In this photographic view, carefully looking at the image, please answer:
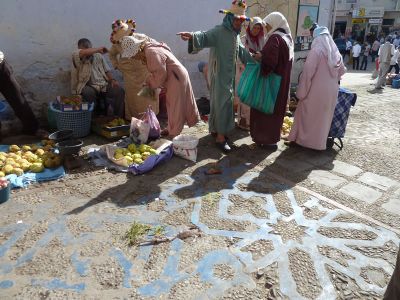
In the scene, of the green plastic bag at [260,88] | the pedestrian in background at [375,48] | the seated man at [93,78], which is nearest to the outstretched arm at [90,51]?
the seated man at [93,78]

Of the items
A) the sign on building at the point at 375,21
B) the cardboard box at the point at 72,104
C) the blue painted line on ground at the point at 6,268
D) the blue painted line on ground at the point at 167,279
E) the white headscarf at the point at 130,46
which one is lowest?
the blue painted line on ground at the point at 167,279

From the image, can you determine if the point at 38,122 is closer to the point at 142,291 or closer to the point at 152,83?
the point at 152,83

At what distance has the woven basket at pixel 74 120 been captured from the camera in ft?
15.9

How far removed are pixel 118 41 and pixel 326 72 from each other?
111 inches

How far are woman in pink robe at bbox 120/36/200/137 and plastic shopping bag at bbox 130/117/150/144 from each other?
32 centimetres

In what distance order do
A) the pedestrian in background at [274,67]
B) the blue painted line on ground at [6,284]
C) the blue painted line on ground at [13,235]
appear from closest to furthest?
the blue painted line on ground at [6,284]
the blue painted line on ground at [13,235]
the pedestrian in background at [274,67]

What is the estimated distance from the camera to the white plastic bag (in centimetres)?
Answer: 444

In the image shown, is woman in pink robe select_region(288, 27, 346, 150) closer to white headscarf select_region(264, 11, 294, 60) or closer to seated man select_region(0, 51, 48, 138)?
white headscarf select_region(264, 11, 294, 60)

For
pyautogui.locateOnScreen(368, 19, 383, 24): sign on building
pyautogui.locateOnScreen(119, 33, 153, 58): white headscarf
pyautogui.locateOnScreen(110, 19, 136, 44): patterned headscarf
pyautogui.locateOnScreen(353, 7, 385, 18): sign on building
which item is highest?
pyautogui.locateOnScreen(353, 7, 385, 18): sign on building

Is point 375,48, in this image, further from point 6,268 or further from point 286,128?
point 6,268

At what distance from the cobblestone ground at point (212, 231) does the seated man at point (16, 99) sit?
52.7 inches

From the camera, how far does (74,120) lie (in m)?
4.92

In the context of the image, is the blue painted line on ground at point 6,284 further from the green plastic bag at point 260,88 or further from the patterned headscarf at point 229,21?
the patterned headscarf at point 229,21

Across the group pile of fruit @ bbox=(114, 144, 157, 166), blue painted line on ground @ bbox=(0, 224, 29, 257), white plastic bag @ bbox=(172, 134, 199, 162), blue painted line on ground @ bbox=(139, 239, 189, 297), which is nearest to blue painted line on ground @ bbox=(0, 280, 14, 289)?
blue painted line on ground @ bbox=(0, 224, 29, 257)
